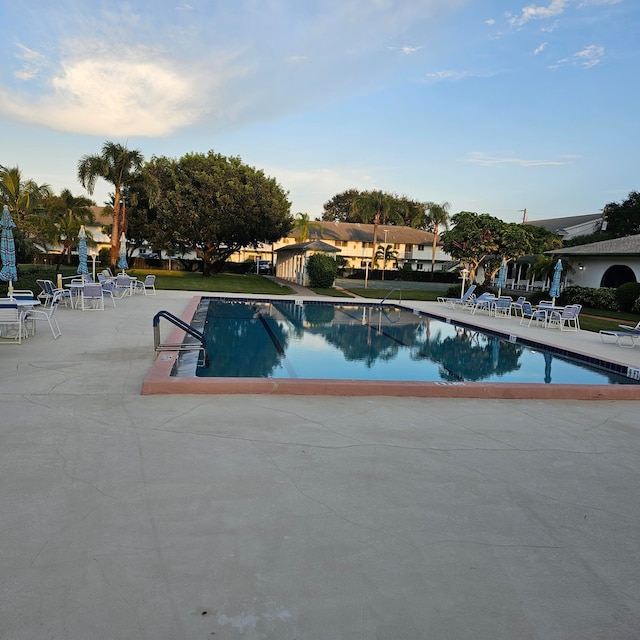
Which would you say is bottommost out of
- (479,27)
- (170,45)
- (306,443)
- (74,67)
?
(306,443)

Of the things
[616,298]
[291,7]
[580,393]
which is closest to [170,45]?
[291,7]

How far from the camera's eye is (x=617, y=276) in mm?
24578

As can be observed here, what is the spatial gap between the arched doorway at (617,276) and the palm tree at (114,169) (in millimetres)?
27507

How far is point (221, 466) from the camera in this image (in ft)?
11.8

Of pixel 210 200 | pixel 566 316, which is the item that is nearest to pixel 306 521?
pixel 566 316

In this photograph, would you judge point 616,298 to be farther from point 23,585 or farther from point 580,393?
point 23,585

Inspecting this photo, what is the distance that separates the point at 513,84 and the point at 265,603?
20027 mm

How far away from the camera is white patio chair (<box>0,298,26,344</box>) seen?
735 centimetres

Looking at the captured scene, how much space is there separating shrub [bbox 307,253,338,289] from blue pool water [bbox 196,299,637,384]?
11.9m

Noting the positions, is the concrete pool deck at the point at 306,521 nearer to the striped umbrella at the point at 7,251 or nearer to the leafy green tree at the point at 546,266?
the striped umbrella at the point at 7,251

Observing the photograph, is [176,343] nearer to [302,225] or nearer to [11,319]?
[11,319]

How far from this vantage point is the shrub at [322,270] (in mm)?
28156

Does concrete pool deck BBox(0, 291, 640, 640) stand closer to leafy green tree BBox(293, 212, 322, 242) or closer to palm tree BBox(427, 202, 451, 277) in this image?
leafy green tree BBox(293, 212, 322, 242)

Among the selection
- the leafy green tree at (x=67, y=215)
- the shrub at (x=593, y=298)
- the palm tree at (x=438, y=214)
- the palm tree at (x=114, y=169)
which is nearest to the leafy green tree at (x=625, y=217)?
the palm tree at (x=438, y=214)
